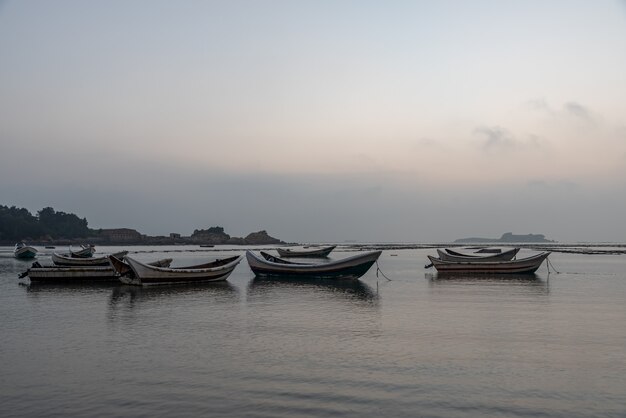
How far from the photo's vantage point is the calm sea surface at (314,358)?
8602 mm

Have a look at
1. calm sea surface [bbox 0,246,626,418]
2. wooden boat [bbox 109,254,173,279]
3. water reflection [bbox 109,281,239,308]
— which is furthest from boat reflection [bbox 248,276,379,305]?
wooden boat [bbox 109,254,173,279]

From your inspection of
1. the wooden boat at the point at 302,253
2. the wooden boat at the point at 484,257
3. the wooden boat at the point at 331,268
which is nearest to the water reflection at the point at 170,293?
the wooden boat at the point at 331,268

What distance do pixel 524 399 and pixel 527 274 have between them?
32.5 meters

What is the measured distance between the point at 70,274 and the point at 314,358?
25660 millimetres

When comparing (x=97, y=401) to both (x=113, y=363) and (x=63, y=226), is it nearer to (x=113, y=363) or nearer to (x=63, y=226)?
(x=113, y=363)

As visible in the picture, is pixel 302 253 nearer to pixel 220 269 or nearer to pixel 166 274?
pixel 220 269

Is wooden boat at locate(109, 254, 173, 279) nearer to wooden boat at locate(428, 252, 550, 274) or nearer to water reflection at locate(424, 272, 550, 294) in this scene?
water reflection at locate(424, 272, 550, 294)

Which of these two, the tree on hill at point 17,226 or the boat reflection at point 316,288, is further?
the tree on hill at point 17,226

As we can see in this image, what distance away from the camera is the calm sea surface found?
28.2 ft

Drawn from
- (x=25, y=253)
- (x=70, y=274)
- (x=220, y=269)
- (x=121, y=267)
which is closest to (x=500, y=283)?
(x=220, y=269)

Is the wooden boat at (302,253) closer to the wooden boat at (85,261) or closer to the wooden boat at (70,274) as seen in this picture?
the wooden boat at (85,261)

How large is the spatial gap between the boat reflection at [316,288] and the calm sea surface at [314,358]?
216cm

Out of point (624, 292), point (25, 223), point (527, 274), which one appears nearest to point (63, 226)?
point (25, 223)

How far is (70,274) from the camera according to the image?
107 ft
